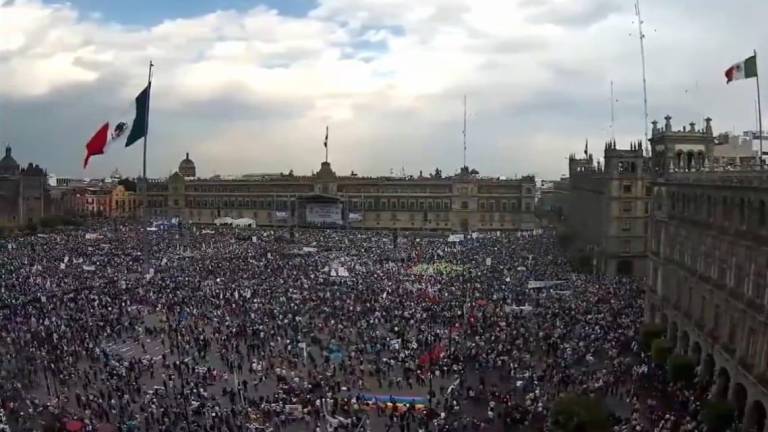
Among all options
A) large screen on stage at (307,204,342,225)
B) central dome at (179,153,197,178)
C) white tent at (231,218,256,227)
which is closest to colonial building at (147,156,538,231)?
large screen on stage at (307,204,342,225)

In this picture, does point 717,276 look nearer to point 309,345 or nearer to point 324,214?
point 309,345

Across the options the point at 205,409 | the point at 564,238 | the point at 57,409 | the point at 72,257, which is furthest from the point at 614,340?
the point at 72,257

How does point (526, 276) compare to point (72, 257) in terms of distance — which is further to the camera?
point (72, 257)

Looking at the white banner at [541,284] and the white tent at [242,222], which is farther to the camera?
the white tent at [242,222]

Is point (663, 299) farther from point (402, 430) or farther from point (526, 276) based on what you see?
point (526, 276)

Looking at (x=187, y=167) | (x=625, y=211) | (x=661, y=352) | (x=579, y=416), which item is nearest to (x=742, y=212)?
(x=661, y=352)

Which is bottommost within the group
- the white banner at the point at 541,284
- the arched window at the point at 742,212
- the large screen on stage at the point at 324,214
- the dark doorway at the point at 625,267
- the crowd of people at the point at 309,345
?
the crowd of people at the point at 309,345

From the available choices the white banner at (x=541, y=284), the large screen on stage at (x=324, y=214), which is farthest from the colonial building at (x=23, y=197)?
the white banner at (x=541, y=284)

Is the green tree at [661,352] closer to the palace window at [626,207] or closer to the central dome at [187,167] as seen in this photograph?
the palace window at [626,207]
